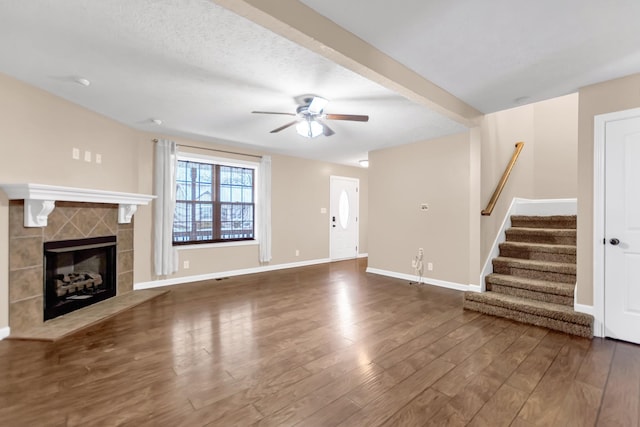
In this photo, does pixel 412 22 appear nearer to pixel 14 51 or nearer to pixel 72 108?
pixel 14 51

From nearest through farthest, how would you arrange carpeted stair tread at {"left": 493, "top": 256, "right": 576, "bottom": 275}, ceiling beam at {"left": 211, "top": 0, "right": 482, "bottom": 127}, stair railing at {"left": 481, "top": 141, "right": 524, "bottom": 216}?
ceiling beam at {"left": 211, "top": 0, "right": 482, "bottom": 127}, carpeted stair tread at {"left": 493, "top": 256, "right": 576, "bottom": 275}, stair railing at {"left": 481, "top": 141, "right": 524, "bottom": 216}

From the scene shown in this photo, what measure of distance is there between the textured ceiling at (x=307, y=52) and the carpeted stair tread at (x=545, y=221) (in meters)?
1.91

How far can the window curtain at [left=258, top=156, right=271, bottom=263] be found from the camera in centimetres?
572

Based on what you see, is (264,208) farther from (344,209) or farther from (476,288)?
(476,288)

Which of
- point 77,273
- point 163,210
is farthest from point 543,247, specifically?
point 77,273

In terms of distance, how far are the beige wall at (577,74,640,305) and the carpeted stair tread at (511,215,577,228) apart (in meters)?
1.34

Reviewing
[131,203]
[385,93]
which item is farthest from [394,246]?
[131,203]

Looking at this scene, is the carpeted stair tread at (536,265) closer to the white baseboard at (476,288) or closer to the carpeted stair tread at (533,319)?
the white baseboard at (476,288)

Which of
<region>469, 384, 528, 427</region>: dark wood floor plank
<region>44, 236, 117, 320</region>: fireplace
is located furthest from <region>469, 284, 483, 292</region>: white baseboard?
<region>44, 236, 117, 320</region>: fireplace

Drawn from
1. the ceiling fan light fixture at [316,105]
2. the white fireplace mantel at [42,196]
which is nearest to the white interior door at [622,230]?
the ceiling fan light fixture at [316,105]

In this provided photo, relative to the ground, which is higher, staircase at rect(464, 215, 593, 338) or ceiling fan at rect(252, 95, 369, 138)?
ceiling fan at rect(252, 95, 369, 138)

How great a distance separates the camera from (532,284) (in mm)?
3359

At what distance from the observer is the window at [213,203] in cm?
502

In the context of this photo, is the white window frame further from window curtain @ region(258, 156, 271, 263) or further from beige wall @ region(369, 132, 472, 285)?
beige wall @ region(369, 132, 472, 285)
